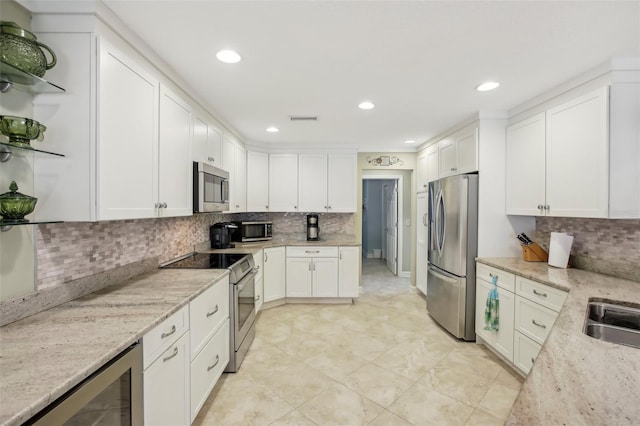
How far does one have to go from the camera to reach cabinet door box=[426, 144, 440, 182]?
3.84 m

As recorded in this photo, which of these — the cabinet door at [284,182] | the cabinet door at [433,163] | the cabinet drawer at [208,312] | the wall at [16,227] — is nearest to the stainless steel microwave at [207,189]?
the cabinet drawer at [208,312]

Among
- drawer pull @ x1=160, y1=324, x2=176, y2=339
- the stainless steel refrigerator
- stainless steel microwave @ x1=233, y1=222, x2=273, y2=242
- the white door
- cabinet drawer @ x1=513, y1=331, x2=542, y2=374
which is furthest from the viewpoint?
the white door

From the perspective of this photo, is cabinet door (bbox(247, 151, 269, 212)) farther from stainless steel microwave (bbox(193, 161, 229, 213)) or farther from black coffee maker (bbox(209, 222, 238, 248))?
stainless steel microwave (bbox(193, 161, 229, 213))

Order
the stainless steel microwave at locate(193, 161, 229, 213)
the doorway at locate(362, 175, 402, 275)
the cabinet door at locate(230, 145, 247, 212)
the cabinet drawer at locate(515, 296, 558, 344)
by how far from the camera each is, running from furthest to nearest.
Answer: the doorway at locate(362, 175, 402, 275) < the cabinet door at locate(230, 145, 247, 212) < the stainless steel microwave at locate(193, 161, 229, 213) < the cabinet drawer at locate(515, 296, 558, 344)

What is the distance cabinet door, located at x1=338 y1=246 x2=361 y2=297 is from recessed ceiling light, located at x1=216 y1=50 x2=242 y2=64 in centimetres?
280

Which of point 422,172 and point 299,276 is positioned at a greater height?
point 422,172

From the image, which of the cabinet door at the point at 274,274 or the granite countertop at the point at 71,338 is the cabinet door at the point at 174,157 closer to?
the granite countertop at the point at 71,338

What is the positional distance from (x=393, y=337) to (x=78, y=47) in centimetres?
336

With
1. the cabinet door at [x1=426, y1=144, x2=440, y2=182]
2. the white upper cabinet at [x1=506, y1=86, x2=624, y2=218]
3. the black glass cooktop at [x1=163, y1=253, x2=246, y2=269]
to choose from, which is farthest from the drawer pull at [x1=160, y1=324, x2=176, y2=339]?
the cabinet door at [x1=426, y1=144, x2=440, y2=182]

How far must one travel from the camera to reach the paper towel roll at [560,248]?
2.38 meters

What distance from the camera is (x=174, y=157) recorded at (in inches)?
79.7

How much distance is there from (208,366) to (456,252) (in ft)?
8.32

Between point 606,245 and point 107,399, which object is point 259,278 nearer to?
point 107,399

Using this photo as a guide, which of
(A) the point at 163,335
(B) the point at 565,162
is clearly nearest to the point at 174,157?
(A) the point at 163,335
